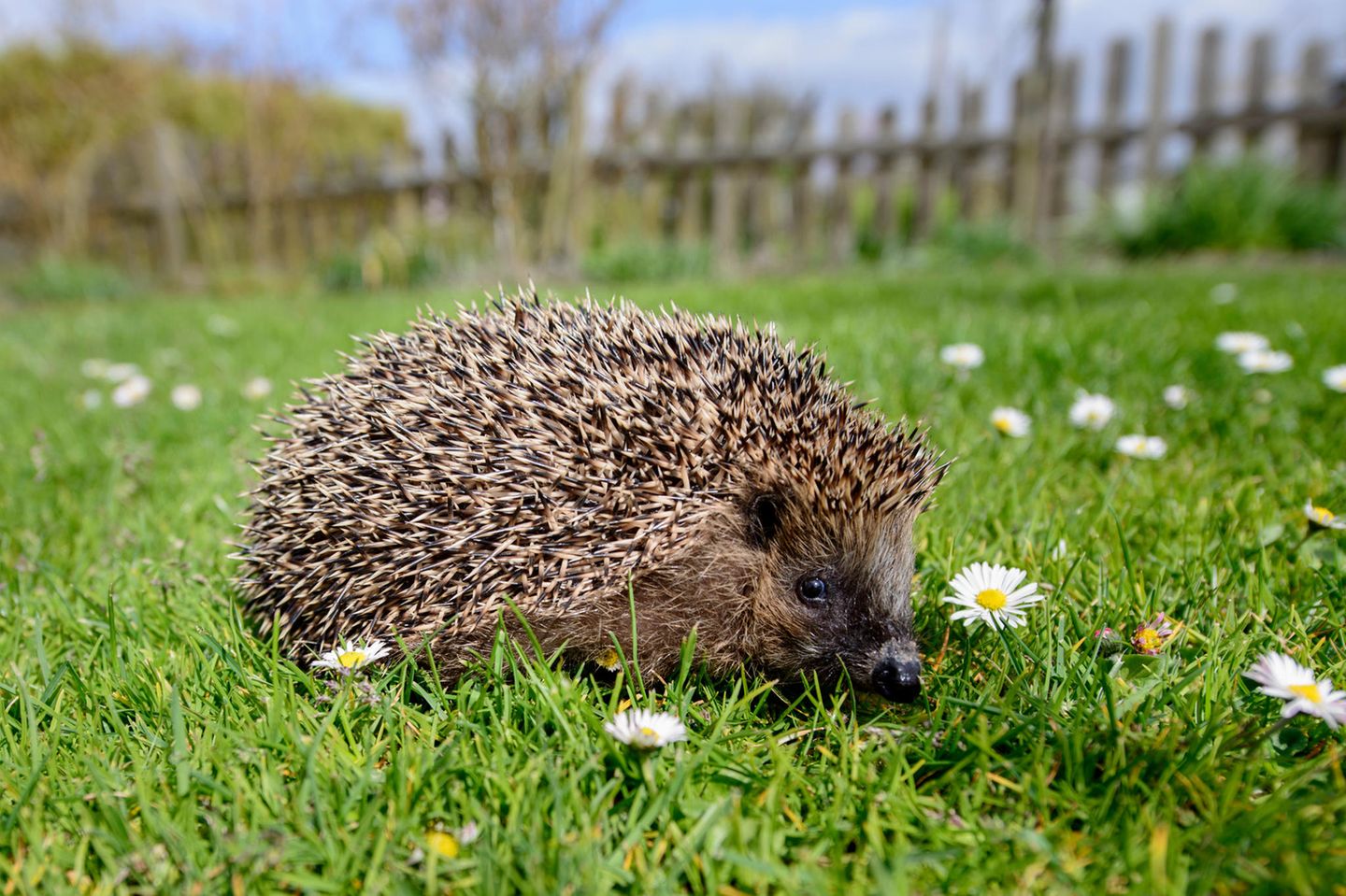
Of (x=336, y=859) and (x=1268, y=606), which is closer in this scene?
(x=336, y=859)

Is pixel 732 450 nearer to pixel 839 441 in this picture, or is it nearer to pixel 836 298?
pixel 839 441

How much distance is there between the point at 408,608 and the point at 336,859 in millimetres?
766

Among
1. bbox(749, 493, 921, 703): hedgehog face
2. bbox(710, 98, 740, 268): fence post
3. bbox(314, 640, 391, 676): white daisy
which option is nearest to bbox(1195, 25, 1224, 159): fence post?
bbox(710, 98, 740, 268): fence post

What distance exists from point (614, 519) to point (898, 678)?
802 millimetres

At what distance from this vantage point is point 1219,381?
4395 mm

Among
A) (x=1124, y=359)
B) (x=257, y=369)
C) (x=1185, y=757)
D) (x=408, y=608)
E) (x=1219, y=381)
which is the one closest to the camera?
(x=1185, y=757)

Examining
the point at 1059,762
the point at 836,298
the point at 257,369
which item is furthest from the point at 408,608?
the point at 836,298

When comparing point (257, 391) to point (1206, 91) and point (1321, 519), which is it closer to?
point (1321, 519)

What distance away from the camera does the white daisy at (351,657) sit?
2.25 m

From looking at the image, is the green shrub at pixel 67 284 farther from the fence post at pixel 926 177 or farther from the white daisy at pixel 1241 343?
the white daisy at pixel 1241 343

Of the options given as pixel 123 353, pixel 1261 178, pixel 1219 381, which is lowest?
pixel 123 353

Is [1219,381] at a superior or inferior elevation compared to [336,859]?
superior

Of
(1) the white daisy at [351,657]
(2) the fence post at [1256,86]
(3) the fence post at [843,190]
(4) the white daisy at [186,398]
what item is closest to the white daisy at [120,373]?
(4) the white daisy at [186,398]

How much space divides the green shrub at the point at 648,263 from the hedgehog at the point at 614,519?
30.1 ft
